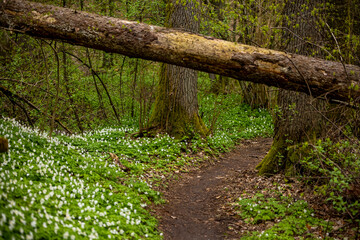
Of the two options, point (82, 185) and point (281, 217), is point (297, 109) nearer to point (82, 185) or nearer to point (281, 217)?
point (281, 217)

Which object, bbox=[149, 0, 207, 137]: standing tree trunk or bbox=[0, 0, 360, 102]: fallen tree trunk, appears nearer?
bbox=[0, 0, 360, 102]: fallen tree trunk

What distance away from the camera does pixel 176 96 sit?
11328 mm

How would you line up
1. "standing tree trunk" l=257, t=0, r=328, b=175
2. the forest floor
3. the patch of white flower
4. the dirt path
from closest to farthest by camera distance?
the patch of white flower → the forest floor → the dirt path → "standing tree trunk" l=257, t=0, r=328, b=175

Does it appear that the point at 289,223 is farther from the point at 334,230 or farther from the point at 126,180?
the point at 126,180

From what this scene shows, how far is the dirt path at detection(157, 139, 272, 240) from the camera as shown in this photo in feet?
20.3

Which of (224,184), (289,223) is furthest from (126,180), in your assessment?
(289,223)

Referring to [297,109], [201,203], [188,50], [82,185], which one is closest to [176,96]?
[201,203]

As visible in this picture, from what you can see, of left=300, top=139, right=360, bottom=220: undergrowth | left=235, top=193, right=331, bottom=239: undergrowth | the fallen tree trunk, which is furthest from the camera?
the fallen tree trunk

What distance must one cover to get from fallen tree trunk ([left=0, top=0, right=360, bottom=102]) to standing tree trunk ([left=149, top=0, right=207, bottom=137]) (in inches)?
192

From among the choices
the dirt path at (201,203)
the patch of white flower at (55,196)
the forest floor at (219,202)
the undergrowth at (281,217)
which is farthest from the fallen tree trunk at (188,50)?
the dirt path at (201,203)

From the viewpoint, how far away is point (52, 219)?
13.2ft

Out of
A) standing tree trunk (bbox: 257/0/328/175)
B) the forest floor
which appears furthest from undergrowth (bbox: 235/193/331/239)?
standing tree trunk (bbox: 257/0/328/175)

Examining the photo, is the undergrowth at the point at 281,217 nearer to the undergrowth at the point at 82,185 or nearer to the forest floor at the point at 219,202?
the forest floor at the point at 219,202

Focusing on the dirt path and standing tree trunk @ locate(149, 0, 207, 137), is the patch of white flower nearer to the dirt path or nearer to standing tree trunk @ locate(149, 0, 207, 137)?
the dirt path
